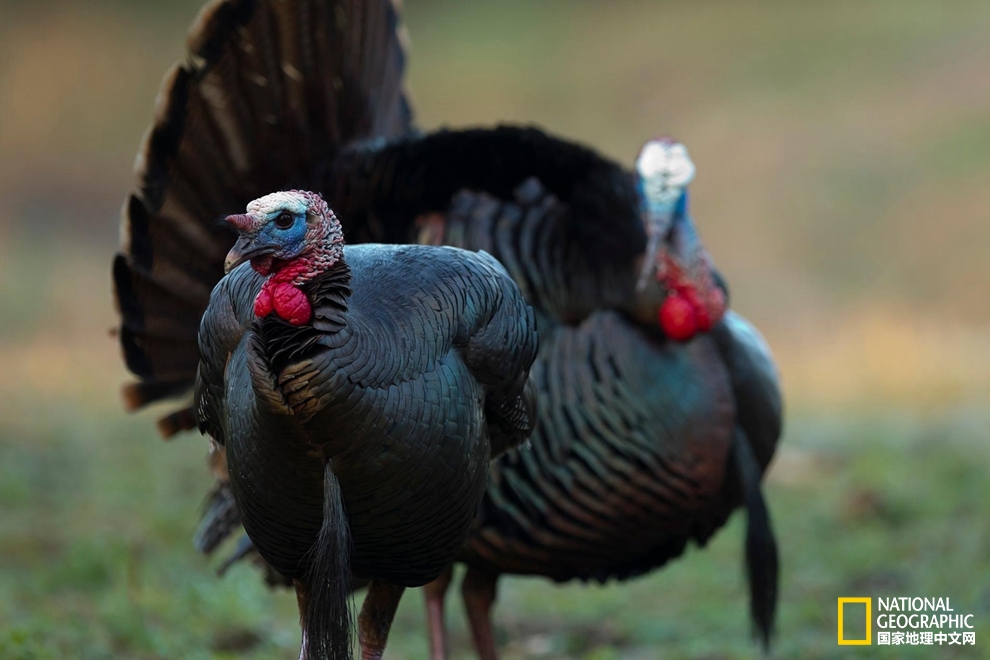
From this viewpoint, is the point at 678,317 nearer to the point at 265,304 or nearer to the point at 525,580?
the point at 265,304

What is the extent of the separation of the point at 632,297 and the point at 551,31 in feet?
41.0

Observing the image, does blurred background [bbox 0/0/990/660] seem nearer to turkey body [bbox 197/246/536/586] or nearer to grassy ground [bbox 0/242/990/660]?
grassy ground [bbox 0/242/990/660]

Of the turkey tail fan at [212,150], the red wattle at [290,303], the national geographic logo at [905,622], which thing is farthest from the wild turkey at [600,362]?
the red wattle at [290,303]

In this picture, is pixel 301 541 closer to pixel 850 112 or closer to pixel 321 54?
pixel 321 54

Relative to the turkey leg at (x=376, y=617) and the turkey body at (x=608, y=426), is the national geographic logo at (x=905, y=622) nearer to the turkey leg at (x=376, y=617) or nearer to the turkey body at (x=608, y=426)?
the turkey body at (x=608, y=426)

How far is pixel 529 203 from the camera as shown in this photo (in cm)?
460

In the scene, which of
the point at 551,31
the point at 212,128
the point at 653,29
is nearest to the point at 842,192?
the point at 653,29

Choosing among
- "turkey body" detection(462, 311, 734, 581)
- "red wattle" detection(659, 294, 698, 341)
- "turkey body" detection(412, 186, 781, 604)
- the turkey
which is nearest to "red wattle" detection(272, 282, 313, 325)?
the turkey

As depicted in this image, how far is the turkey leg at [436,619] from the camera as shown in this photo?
15.2 feet

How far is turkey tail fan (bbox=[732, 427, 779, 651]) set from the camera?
4.49 metres

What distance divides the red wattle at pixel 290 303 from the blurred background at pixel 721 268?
2087 mm

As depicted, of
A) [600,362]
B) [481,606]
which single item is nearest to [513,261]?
[600,362]

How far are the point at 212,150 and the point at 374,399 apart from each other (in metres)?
1.77

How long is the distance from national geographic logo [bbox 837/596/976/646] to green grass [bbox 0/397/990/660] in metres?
0.08
